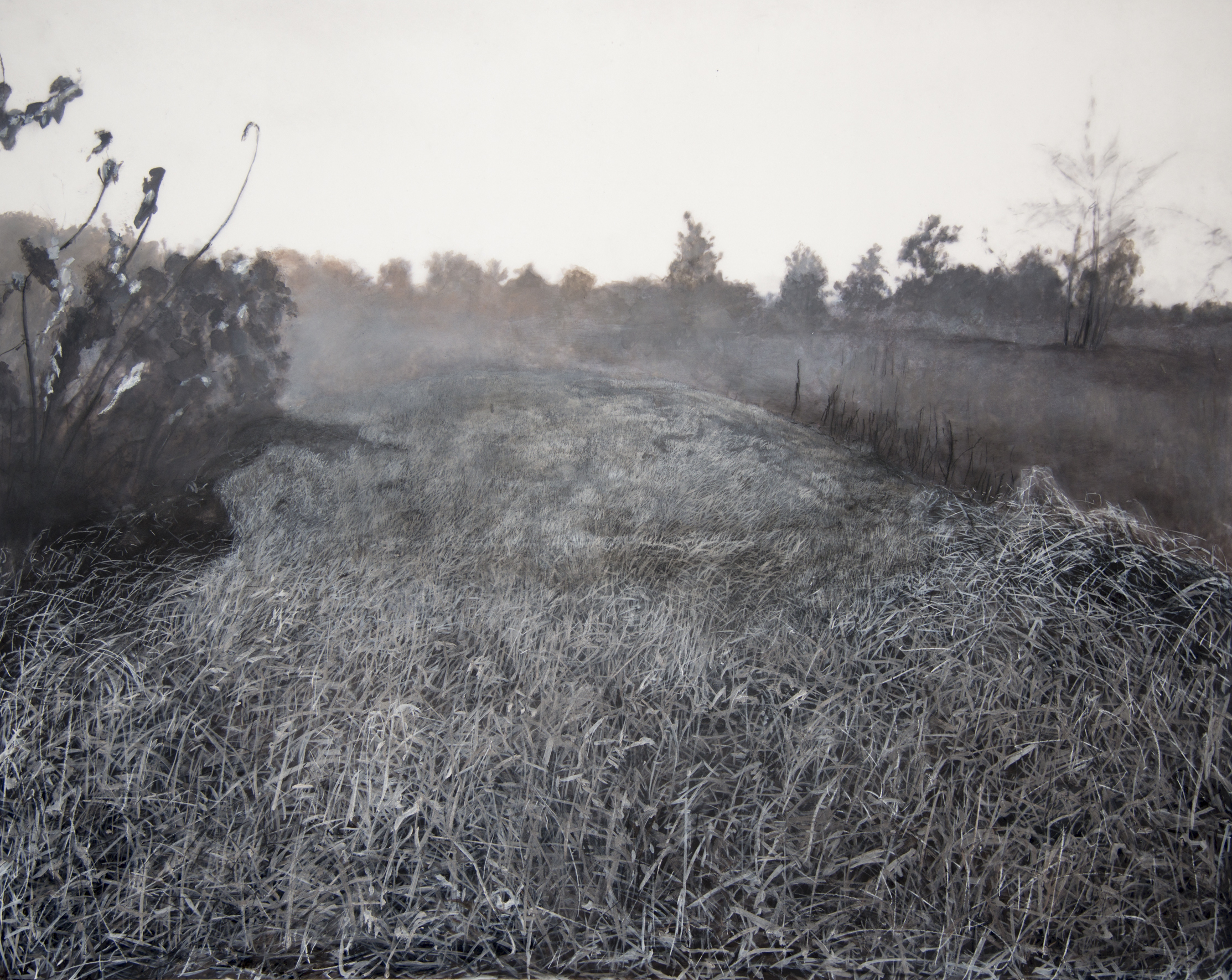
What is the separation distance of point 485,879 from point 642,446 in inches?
44.8

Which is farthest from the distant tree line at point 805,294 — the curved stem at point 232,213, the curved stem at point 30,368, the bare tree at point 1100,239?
the curved stem at point 30,368

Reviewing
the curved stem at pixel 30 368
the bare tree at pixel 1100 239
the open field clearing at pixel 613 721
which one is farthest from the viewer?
the curved stem at pixel 30 368

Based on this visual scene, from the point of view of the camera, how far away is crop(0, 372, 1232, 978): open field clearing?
4.72 feet

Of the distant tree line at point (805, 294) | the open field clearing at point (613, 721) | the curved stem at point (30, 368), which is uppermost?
the distant tree line at point (805, 294)

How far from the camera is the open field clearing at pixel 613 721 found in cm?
144

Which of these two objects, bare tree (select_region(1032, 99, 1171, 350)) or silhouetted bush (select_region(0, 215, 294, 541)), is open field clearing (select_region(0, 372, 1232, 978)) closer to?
silhouetted bush (select_region(0, 215, 294, 541))

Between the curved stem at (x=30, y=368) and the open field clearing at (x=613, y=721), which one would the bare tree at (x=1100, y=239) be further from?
the curved stem at (x=30, y=368)

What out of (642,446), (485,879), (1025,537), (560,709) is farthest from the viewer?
(642,446)

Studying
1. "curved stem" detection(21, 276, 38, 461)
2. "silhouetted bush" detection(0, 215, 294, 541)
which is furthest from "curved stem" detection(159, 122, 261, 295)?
"curved stem" detection(21, 276, 38, 461)

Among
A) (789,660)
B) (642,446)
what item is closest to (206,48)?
(642,446)

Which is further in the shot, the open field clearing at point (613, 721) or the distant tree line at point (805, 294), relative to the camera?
the distant tree line at point (805, 294)

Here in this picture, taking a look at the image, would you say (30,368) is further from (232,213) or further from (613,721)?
(613,721)

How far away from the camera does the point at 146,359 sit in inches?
73.7

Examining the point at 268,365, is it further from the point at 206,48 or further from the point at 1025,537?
the point at 1025,537
